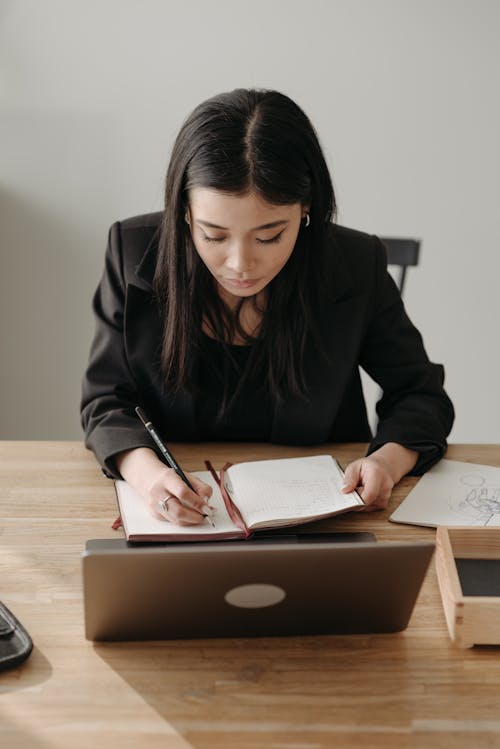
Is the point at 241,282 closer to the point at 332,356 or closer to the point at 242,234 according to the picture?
the point at 242,234

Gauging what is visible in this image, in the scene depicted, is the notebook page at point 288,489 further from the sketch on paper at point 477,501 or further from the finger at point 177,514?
the sketch on paper at point 477,501

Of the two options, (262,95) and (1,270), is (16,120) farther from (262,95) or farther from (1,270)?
(262,95)

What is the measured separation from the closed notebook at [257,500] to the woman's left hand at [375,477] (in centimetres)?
2

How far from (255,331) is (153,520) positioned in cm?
51

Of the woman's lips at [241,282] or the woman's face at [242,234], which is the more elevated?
the woman's face at [242,234]

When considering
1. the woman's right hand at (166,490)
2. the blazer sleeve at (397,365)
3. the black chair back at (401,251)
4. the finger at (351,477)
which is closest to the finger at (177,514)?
the woman's right hand at (166,490)

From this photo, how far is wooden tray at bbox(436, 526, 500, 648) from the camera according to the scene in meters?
1.11

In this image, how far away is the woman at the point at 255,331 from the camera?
4.83ft

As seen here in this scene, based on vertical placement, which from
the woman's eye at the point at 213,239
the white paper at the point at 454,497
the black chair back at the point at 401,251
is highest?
the woman's eye at the point at 213,239

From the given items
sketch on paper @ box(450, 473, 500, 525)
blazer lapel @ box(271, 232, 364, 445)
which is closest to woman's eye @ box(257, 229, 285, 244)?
blazer lapel @ box(271, 232, 364, 445)

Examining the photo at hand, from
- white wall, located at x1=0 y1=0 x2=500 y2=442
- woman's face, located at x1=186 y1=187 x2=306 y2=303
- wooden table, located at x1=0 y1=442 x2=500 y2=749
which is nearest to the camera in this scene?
wooden table, located at x1=0 y1=442 x2=500 y2=749

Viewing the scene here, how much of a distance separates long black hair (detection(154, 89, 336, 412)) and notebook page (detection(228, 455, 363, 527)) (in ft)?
0.73

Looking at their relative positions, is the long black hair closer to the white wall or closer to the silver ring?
the silver ring

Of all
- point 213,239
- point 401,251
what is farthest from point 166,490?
point 401,251
